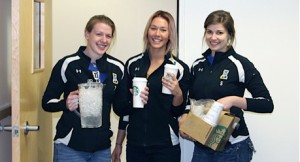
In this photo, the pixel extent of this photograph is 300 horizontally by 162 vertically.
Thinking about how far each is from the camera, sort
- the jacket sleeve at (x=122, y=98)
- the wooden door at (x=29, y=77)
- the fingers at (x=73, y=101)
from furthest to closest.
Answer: the jacket sleeve at (x=122, y=98) → the fingers at (x=73, y=101) → the wooden door at (x=29, y=77)

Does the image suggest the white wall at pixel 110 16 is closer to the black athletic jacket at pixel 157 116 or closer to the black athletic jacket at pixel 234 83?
the black athletic jacket at pixel 157 116

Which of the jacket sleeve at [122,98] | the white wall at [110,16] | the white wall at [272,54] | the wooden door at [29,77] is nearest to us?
the wooden door at [29,77]

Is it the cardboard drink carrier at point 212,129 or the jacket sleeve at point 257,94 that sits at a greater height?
the jacket sleeve at point 257,94

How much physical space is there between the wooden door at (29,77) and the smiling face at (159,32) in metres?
0.67

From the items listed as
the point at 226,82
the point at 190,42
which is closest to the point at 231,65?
the point at 226,82

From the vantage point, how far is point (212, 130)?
5.51 feet

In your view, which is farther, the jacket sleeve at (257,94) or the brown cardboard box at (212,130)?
the jacket sleeve at (257,94)

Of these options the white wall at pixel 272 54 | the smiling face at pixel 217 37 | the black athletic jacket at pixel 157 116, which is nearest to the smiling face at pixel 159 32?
the black athletic jacket at pixel 157 116

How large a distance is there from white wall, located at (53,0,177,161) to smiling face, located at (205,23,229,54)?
94cm

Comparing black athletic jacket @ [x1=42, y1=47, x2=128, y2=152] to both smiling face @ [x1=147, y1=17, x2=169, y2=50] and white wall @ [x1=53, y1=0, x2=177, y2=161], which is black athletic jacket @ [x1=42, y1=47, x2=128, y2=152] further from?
white wall @ [x1=53, y1=0, x2=177, y2=161]

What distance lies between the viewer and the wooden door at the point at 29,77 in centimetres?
158

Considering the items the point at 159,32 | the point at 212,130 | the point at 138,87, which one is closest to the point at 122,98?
the point at 138,87

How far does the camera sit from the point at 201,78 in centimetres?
195

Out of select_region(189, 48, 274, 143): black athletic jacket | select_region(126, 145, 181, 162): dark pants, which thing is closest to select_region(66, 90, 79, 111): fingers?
select_region(126, 145, 181, 162): dark pants
